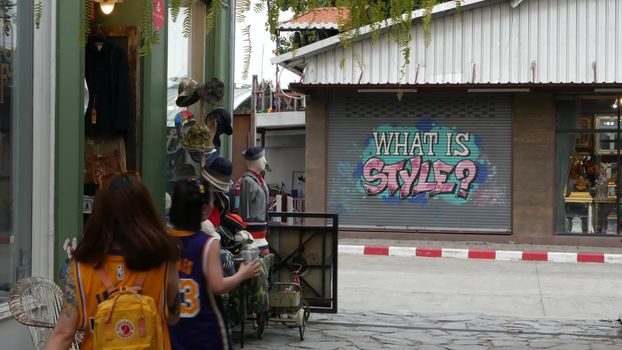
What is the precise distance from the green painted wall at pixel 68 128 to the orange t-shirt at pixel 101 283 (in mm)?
2976

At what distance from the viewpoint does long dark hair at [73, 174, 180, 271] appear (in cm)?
332

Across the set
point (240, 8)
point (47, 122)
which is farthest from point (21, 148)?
point (240, 8)

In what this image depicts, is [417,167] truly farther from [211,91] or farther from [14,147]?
[14,147]

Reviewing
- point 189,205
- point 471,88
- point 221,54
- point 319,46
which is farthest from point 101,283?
point 471,88

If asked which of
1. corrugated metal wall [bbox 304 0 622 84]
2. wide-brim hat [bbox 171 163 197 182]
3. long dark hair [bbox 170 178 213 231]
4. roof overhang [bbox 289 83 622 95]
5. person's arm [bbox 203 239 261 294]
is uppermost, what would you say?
corrugated metal wall [bbox 304 0 622 84]

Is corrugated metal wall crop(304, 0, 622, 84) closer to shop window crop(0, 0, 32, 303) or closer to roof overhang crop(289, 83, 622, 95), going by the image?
roof overhang crop(289, 83, 622, 95)

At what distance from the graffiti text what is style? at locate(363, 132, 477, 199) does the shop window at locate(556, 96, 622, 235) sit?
1855mm

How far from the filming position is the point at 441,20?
58.9 feet

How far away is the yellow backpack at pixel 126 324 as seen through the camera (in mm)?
3221

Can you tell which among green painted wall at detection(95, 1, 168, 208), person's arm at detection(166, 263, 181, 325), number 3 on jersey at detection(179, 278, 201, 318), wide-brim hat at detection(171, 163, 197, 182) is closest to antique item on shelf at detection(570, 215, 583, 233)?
green painted wall at detection(95, 1, 168, 208)

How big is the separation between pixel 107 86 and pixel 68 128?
1.22 meters

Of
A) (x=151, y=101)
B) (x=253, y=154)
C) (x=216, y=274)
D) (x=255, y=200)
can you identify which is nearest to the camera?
(x=216, y=274)

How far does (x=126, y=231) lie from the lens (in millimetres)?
3326

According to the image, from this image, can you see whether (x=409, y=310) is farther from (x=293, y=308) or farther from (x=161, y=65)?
(x=161, y=65)
